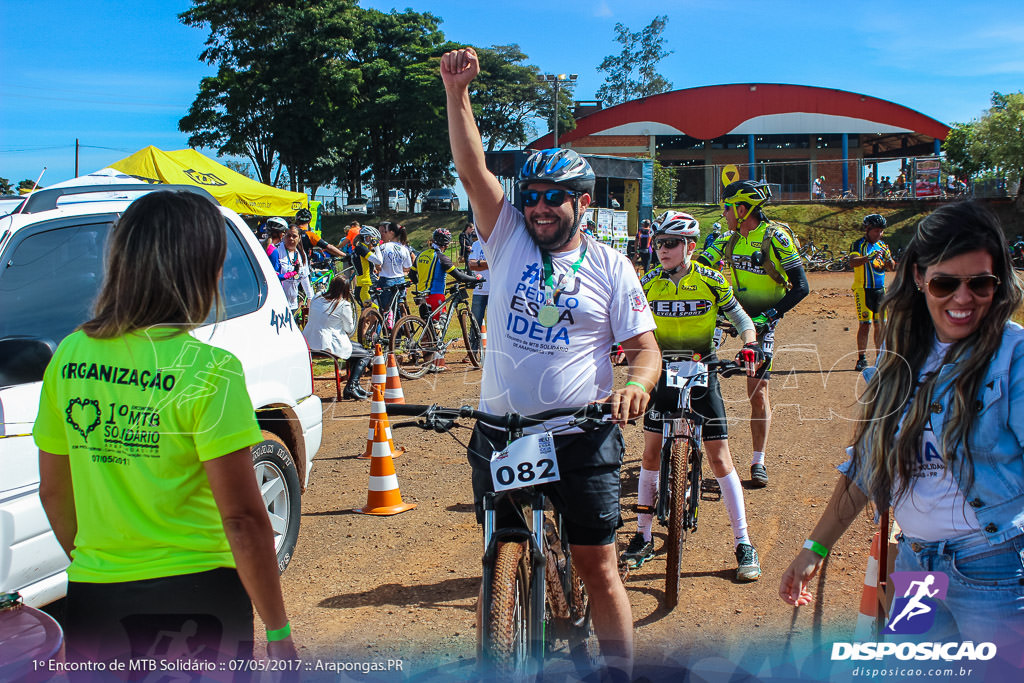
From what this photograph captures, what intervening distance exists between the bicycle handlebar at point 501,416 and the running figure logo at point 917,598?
1036 millimetres

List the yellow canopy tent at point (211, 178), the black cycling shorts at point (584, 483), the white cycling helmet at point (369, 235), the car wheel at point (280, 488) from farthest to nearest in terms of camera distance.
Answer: the white cycling helmet at point (369, 235) → the yellow canopy tent at point (211, 178) → the car wheel at point (280, 488) → the black cycling shorts at point (584, 483)

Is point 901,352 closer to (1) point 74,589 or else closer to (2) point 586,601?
(2) point 586,601

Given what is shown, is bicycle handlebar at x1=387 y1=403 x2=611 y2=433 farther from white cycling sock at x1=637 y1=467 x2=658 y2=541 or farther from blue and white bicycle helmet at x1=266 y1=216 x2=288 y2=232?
blue and white bicycle helmet at x1=266 y1=216 x2=288 y2=232

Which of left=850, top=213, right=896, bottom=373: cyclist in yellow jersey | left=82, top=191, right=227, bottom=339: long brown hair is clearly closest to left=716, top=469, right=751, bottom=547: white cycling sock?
left=82, top=191, right=227, bottom=339: long brown hair

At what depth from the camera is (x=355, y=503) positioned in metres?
5.94

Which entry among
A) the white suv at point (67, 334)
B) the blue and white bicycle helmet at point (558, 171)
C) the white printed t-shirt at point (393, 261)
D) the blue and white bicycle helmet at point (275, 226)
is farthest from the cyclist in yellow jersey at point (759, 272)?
the blue and white bicycle helmet at point (275, 226)

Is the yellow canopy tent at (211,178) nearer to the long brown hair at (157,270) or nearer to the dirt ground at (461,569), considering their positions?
the dirt ground at (461,569)

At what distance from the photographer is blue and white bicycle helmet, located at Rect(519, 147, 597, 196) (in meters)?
3.00

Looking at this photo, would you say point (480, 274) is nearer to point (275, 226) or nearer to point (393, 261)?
point (393, 261)

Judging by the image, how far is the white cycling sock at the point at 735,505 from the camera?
458 centimetres

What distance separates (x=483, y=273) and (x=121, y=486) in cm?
1077

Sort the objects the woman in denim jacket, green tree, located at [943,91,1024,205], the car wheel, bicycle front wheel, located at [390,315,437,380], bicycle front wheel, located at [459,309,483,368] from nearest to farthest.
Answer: the woman in denim jacket → the car wheel → bicycle front wheel, located at [390,315,437,380] → bicycle front wheel, located at [459,309,483,368] → green tree, located at [943,91,1024,205]

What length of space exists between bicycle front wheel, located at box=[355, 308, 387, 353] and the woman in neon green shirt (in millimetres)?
9322

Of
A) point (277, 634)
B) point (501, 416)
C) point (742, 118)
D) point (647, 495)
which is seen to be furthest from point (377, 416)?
point (742, 118)
